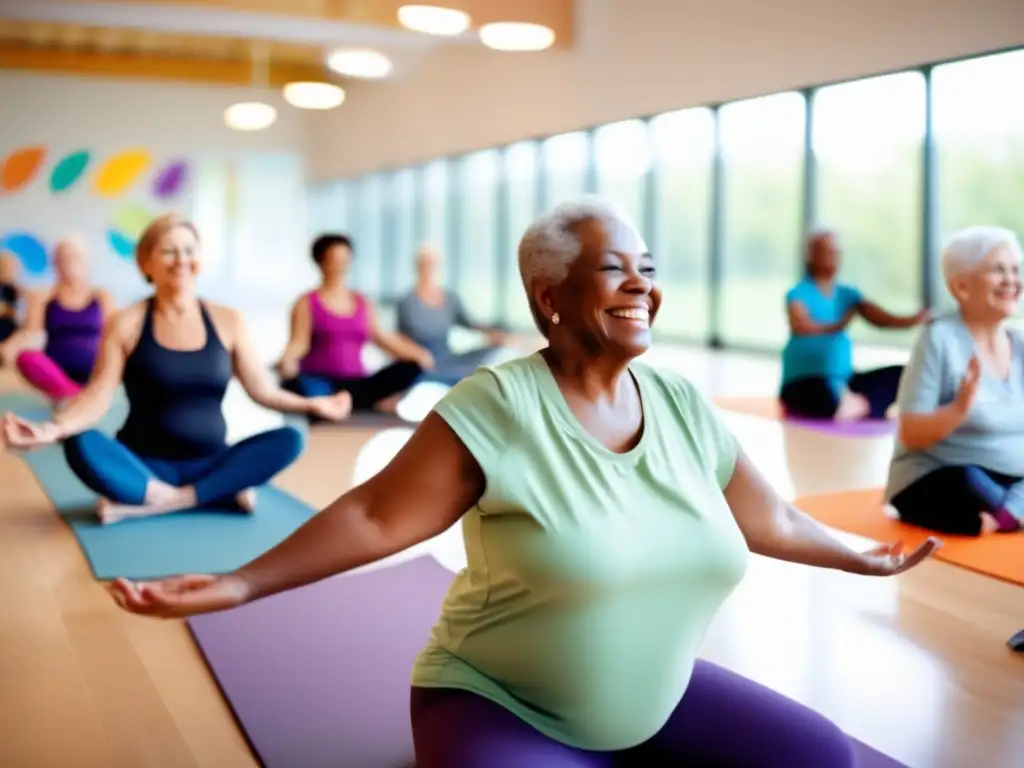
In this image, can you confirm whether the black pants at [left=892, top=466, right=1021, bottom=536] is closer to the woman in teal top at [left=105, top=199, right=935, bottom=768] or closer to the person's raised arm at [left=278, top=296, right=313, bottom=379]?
the woman in teal top at [left=105, top=199, right=935, bottom=768]

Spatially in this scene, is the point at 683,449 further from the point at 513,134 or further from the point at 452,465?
the point at 513,134

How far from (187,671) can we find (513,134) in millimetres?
8162

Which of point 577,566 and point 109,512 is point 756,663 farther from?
point 109,512

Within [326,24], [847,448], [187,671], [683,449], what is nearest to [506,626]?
[683,449]

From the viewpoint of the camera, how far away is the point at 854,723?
2033mm

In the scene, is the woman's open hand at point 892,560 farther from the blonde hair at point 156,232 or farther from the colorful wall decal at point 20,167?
the colorful wall decal at point 20,167

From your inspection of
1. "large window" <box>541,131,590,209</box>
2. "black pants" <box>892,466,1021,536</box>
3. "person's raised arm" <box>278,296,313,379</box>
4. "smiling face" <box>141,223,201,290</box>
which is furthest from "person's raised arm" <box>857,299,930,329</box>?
"large window" <box>541,131,590,209</box>

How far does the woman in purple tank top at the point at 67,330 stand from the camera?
6000 mm

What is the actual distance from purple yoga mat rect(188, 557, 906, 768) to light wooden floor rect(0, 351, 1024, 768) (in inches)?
2.5

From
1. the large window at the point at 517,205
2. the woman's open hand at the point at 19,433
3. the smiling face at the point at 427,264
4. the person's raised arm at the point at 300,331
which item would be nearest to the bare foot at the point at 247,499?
the woman's open hand at the point at 19,433

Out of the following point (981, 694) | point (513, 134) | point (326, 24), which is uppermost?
point (326, 24)

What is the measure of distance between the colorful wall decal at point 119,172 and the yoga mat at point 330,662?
11.9m

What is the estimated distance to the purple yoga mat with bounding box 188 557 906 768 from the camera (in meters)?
1.92

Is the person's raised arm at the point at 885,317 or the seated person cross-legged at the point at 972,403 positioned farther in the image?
the person's raised arm at the point at 885,317
